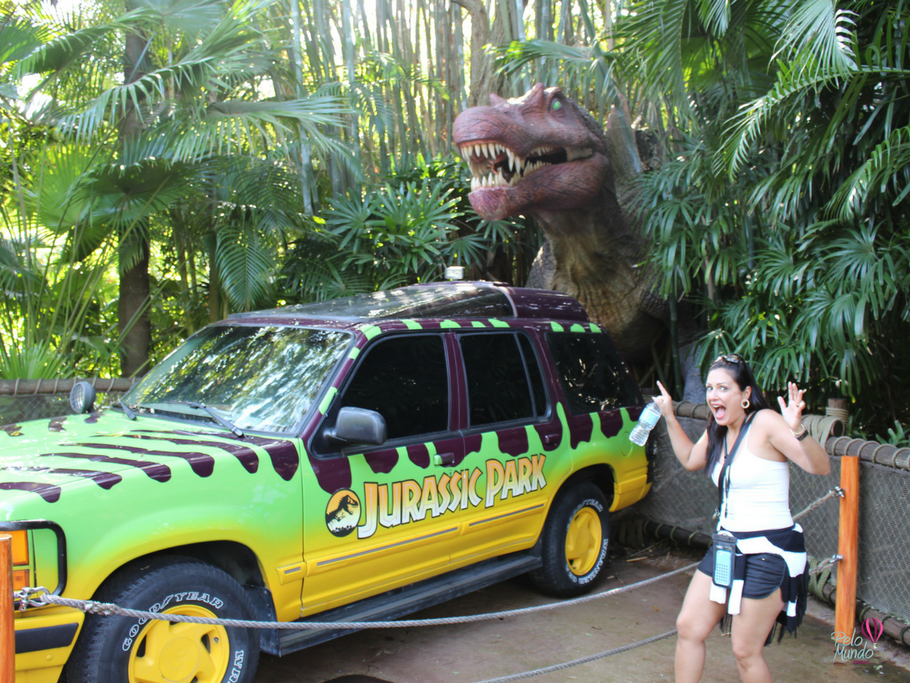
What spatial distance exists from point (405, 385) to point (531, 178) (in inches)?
122

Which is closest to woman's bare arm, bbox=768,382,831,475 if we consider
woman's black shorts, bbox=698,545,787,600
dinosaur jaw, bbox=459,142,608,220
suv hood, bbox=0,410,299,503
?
woman's black shorts, bbox=698,545,787,600

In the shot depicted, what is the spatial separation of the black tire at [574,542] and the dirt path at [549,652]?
162 mm

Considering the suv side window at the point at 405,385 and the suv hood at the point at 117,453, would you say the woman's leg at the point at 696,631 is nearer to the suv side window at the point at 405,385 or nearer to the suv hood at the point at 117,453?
the suv side window at the point at 405,385

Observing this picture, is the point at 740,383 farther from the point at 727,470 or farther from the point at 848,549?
the point at 848,549

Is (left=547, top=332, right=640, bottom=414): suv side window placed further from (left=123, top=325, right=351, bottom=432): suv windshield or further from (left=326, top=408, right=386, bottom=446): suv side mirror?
(left=326, top=408, right=386, bottom=446): suv side mirror

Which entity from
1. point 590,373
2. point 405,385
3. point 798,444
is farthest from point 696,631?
point 590,373

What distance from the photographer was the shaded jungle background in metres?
4.52

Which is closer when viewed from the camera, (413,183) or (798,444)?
(798,444)

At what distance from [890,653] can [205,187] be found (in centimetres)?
615

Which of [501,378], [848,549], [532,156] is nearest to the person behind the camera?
[848,549]

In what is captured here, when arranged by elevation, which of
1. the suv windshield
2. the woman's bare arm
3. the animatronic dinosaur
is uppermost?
the animatronic dinosaur

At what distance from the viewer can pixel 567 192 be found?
6262mm

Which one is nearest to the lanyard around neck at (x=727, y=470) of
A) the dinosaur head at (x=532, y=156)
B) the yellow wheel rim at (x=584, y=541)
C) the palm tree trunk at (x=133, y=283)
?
the yellow wheel rim at (x=584, y=541)

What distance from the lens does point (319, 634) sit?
3.08 m
